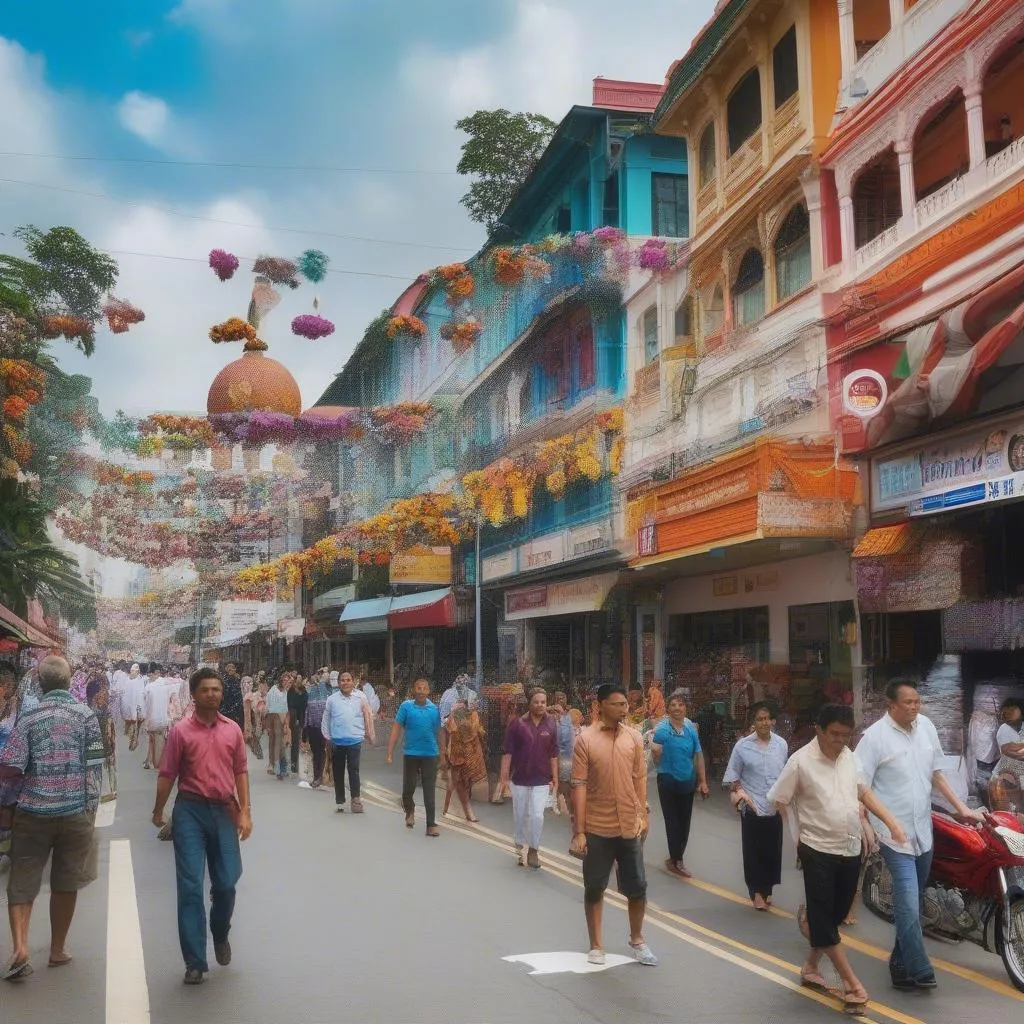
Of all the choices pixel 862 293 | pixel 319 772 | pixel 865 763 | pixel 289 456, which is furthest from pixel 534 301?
pixel 865 763

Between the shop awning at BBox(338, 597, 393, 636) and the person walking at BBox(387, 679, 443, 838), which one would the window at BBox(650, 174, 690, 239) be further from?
the shop awning at BBox(338, 597, 393, 636)

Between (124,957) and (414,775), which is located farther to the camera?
(414,775)

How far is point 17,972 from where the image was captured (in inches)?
258

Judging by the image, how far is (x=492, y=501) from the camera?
2258cm

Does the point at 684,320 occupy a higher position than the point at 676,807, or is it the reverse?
the point at 684,320

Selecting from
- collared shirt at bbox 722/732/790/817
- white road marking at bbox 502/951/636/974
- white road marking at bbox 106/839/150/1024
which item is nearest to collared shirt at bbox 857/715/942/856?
white road marking at bbox 502/951/636/974

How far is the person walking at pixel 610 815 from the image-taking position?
23.2 ft

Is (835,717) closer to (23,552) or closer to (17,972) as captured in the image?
(17,972)

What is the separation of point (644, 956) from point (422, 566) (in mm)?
22293

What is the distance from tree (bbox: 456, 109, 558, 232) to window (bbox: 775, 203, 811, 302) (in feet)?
44.7

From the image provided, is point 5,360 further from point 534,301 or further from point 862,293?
point 862,293

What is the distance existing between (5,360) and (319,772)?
24.8 feet

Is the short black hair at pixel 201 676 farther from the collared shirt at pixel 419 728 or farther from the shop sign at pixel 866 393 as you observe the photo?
the shop sign at pixel 866 393

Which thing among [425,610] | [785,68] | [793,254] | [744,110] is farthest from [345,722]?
[425,610]
